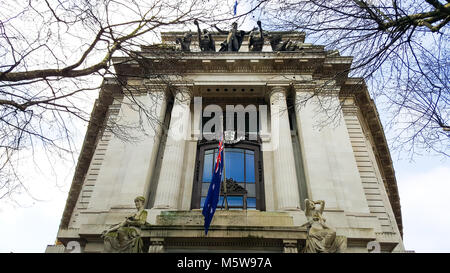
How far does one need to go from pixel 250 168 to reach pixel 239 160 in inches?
29.8

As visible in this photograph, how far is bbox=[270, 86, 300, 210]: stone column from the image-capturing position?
1159 centimetres

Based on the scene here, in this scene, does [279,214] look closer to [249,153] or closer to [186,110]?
[249,153]

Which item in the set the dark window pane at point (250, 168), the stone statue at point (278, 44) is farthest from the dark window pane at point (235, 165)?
the stone statue at point (278, 44)

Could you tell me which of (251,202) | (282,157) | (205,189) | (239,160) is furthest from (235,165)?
(282,157)

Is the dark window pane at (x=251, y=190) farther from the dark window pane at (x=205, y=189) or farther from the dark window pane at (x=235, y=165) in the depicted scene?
the dark window pane at (x=205, y=189)

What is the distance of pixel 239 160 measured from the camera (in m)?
15.0

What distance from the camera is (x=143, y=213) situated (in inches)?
398

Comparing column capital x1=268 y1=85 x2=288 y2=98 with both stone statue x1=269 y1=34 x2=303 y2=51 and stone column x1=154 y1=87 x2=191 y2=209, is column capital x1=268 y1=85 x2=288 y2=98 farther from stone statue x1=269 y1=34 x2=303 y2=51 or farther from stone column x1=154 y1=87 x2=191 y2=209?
stone column x1=154 y1=87 x2=191 y2=209

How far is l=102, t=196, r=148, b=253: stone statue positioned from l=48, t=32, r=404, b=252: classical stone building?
11.7 inches

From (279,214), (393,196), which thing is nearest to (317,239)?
(279,214)

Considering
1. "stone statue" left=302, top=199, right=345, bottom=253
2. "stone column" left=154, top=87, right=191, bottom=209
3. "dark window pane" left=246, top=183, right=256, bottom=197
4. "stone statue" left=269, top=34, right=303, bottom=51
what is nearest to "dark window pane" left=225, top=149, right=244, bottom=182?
"dark window pane" left=246, top=183, right=256, bottom=197

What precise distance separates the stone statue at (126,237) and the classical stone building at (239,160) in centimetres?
30

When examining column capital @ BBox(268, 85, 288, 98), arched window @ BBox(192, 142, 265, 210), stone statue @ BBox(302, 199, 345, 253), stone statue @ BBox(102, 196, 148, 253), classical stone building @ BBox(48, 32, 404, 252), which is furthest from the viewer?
column capital @ BBox(268, 85, 288, 98)
